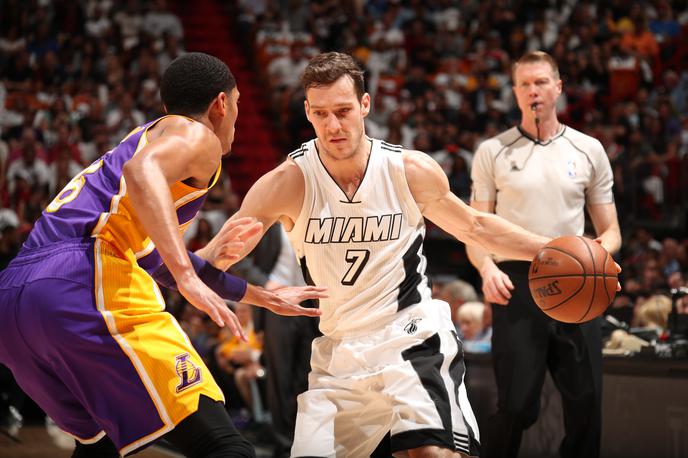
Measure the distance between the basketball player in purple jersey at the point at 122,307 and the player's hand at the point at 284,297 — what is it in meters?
0.40

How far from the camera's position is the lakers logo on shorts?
306 centimetres

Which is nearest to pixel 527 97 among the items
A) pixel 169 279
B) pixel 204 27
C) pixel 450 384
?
pixel 450 384

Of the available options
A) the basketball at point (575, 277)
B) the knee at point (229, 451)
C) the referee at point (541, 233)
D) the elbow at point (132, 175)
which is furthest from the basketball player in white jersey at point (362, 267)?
the referee at point (541, 233)

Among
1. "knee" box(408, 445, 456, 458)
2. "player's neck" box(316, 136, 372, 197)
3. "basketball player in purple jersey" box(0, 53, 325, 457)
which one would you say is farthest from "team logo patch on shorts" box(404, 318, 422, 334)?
"basketball player in purple jersey" box(0, 53, 325, 457)

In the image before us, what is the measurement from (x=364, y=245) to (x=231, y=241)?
0.57 meters

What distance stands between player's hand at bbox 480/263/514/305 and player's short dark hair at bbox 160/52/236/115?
194 cm

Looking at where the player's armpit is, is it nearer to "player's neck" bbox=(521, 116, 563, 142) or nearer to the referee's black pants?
the referee's black pants

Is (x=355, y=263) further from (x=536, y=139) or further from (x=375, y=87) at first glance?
(x=375, y=87)

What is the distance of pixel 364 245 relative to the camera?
3.79m

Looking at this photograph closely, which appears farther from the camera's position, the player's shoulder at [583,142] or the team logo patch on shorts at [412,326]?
the player's shoulder at [583,142]

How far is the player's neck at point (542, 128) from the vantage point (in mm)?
5238

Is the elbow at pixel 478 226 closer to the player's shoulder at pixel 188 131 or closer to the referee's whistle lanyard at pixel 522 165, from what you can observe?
the referee's whistle lanyard at pixel 522 165

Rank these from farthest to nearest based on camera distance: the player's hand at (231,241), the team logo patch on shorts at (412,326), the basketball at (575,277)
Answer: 1. the basketball at (575,277)
2. the team logo patch on shorts at (412,326)
3. the player's hand at (231,241)

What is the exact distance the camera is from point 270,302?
140 inches
